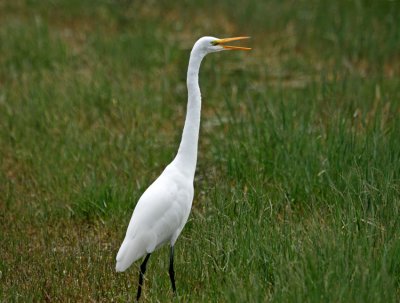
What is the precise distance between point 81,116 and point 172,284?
136 inches

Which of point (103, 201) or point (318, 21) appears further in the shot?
point (318, 21)

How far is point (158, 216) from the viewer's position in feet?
13.7

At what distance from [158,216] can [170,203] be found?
9 cm

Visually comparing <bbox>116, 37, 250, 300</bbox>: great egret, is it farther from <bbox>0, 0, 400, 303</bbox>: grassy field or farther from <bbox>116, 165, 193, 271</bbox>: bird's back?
<bbox>0, 0, 400, 303</bbox>: grassy field

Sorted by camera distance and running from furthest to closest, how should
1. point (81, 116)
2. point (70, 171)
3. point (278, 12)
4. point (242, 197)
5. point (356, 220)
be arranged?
1. point (278, 12)
2. point (81, 116)
3. point (70, 171)
4. point (242, 197)
5. point (356, 220)

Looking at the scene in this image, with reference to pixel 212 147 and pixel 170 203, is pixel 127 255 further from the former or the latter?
pixel 212 147

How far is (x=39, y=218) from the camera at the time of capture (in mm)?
5582

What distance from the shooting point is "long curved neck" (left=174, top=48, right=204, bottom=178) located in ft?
14.0

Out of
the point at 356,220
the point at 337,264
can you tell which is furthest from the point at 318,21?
the point at 337,264

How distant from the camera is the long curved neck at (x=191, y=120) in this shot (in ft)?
14.0

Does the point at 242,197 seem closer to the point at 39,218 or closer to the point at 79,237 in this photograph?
the point at 79,237

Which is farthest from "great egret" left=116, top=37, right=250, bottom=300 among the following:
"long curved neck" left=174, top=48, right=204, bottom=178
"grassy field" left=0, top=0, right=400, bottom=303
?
"grassy field" left=0, top=0, right=400, bottom=303

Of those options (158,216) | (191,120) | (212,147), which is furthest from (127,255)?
(212,147)

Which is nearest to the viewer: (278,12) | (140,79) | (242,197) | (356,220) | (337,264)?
(337,264)
